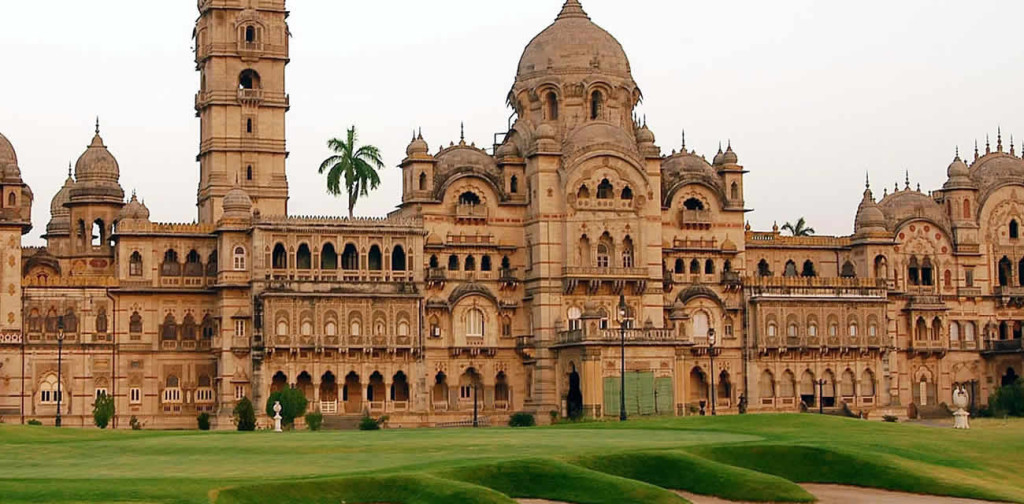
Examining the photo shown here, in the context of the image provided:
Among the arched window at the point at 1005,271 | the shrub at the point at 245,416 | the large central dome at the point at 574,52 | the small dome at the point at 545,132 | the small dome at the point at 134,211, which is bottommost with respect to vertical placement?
the shrub at the point at 245,416

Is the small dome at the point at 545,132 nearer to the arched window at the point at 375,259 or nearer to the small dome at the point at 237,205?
the arched window at the point at 375,259

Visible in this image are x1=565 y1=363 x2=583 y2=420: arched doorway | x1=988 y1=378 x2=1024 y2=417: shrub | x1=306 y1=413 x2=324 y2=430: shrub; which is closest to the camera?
x1=306 y1=413 x2=324 y2=430: shrub

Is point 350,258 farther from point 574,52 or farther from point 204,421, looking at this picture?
point 574,52

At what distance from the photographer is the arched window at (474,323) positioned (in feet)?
269

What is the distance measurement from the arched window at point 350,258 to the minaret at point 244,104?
400cm

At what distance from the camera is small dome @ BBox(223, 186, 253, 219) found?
7825 cm

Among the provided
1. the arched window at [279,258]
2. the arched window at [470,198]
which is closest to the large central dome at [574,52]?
the arched window at [470,198]

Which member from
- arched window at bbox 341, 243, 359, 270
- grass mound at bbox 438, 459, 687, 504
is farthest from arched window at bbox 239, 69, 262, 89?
grass mound at bbox 438, 459, 687, 504

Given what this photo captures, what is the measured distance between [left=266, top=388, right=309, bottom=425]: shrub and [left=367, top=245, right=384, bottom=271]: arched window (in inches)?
326

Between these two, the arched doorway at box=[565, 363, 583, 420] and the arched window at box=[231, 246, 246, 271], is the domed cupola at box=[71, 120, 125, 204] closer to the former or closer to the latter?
the arched window at box=[231, 246, 246, 271]

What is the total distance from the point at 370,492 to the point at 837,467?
492 inches

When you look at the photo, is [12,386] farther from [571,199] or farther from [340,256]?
[571,199]

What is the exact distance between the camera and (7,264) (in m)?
76.8

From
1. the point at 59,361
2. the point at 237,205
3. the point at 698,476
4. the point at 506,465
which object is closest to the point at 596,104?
the point at 237,205
